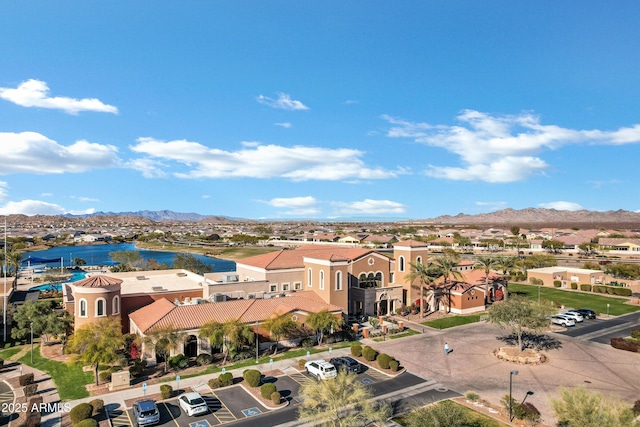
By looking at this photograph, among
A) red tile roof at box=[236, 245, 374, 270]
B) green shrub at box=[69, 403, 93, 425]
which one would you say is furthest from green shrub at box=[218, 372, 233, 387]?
red tile roof at box=[236, 245, 374, 270]

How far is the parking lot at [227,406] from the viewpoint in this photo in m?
26.8

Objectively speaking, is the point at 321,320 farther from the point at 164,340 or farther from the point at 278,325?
the point at 164,340

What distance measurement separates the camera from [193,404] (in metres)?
27.5

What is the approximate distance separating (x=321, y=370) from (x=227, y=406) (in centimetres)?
798

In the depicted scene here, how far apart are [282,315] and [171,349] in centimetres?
1068

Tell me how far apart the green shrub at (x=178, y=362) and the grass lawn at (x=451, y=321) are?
29.3 metres

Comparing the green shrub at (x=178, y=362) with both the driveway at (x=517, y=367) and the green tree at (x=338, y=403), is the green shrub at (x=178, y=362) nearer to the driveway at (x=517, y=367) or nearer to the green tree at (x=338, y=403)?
the green tree at (x=338, y=403)

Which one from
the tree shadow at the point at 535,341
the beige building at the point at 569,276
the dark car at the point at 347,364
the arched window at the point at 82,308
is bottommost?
the tree shadow at the point at 535,341

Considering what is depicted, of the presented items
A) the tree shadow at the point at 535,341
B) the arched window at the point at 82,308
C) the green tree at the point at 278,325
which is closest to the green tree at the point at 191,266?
the arched window at the point at 82,308

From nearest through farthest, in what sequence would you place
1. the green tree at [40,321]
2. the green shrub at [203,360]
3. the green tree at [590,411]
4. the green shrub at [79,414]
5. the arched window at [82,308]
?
1. the green tree at [590,411]
2. the green shrub at [79,414]
3. the green shrub at [203,360]
4. the arched window at [82,308]
5. the green tree at [40,321]

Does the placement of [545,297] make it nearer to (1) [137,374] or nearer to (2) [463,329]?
(2) [463,329]

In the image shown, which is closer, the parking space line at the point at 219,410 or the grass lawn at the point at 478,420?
the grass lawn at the point at 478,420

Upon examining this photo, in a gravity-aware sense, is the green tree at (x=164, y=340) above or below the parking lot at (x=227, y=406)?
above

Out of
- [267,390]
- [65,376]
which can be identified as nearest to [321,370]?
[267,390]
